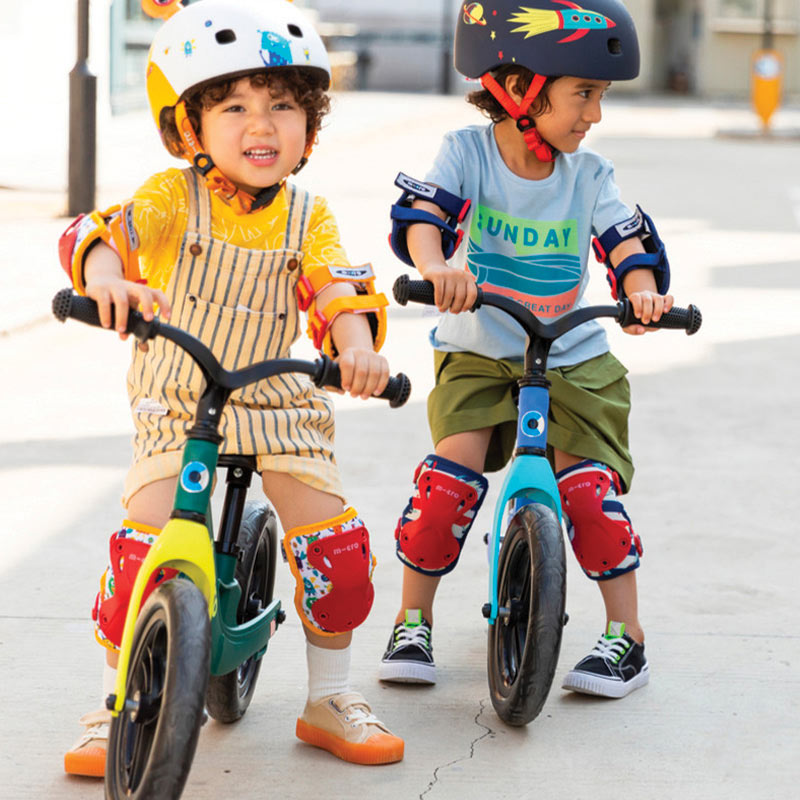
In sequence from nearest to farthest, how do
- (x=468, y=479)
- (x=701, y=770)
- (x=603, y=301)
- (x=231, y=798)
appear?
(x=231, y=798) < (x=701, y=770) < (x=468, y=479) < (x=603, y=301)

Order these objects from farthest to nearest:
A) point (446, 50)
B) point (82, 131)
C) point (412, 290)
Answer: point (446, 50) < point (82, 131) < point (412, 290)

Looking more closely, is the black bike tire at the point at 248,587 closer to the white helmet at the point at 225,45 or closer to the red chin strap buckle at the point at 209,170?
the red chin strap buckle at the point at 209,170

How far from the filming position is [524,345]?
356cm

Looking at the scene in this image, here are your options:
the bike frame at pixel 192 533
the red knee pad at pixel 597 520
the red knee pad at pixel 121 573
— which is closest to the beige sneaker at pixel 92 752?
the red knee pad at pixel 121 573

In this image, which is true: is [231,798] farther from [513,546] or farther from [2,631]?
[2,631]

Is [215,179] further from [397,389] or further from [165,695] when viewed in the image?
[165,695]

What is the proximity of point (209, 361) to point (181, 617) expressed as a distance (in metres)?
0.47

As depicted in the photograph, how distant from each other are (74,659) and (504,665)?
3.66ft

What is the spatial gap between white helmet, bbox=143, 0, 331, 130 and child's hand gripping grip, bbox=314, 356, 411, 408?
0.68 metres

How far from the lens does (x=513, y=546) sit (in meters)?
3.20

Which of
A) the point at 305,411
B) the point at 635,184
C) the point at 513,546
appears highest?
the point at 305,411

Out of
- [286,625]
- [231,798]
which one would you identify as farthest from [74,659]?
[231,798]

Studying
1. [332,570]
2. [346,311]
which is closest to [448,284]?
[346,311]

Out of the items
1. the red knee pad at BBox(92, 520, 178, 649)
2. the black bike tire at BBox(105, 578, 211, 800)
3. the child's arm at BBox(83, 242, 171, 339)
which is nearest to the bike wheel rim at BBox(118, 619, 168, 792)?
the black bike tire at BBox(105, 578, 211, 800)
